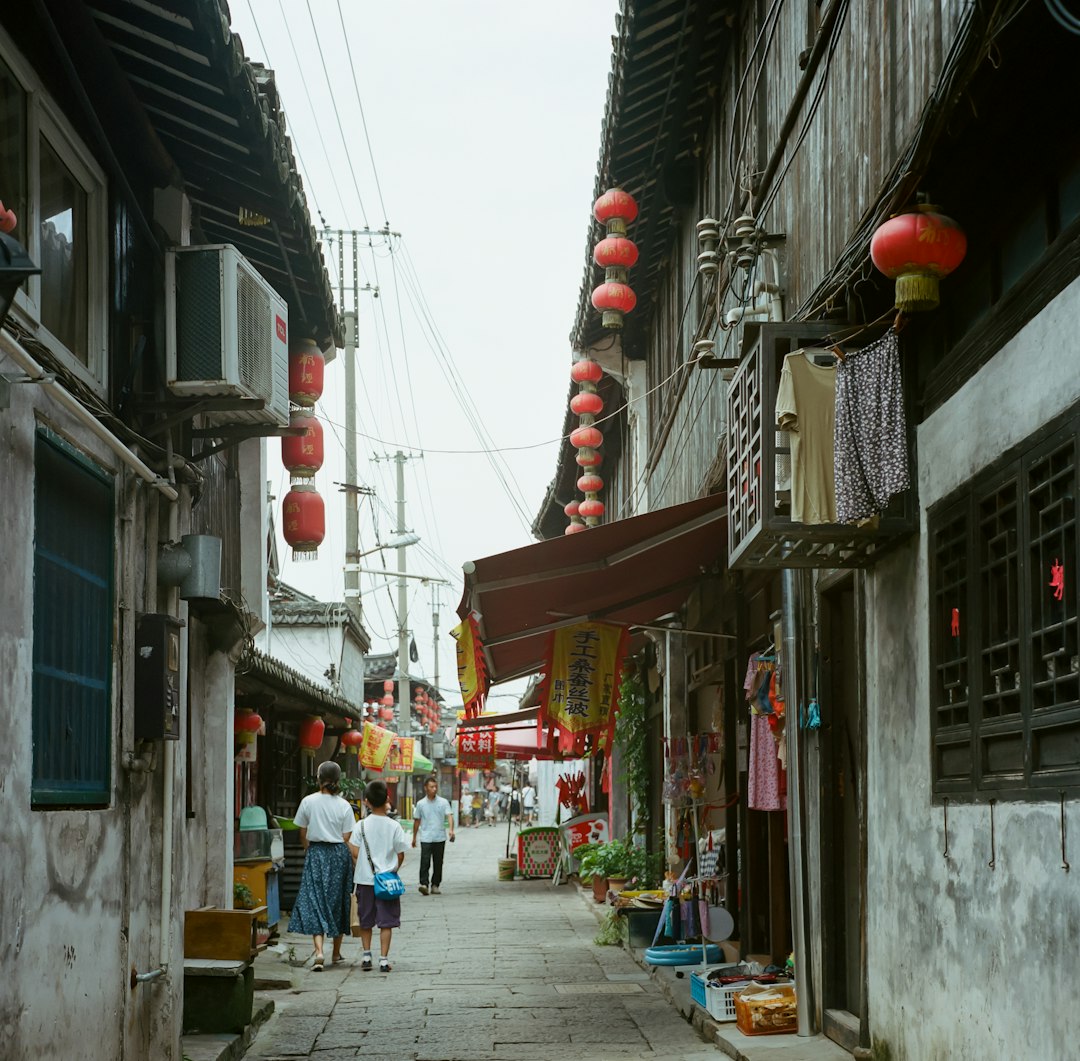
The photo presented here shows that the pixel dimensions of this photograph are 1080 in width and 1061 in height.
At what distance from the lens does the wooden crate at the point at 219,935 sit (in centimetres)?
1203

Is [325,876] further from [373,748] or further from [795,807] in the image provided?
[373,748]

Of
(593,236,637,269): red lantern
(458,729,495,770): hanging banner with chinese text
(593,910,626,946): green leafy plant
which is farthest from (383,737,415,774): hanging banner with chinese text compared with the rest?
(593,236,637,269): red lantern

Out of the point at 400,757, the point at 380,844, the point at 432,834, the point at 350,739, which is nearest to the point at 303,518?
the point at 380,844

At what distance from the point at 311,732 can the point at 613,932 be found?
35.5 ft

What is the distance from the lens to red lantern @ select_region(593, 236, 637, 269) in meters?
18.4

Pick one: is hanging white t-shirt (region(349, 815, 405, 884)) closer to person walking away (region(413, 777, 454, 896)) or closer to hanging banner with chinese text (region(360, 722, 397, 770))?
person walking away (region(413, 777, 454, 896))

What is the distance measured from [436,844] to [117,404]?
20523 mm

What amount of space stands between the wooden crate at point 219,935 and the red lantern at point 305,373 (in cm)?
529

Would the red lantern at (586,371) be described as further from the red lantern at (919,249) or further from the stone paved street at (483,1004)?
the red lantern at (919,249)

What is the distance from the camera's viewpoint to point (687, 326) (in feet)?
62.2

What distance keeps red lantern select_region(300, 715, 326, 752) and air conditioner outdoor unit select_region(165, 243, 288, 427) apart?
1796 centimetres

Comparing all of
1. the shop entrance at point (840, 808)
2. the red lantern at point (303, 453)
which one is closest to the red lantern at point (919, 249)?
the shop entrance at point (840, 808)

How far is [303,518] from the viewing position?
55.6 ft

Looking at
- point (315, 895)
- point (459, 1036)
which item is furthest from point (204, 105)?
point (315, 895)
